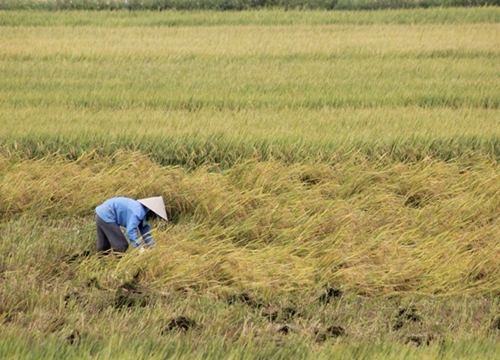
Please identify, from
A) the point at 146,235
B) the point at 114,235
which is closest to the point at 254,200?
the point at 146,235

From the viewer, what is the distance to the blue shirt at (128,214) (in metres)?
4.71

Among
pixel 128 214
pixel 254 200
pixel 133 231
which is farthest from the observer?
pixel 254 200

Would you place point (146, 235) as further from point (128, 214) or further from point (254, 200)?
point (254, 200)

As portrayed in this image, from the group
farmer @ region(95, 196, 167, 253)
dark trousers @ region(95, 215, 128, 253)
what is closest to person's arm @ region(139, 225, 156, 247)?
farmer @ region(95, 196, 167, 253)

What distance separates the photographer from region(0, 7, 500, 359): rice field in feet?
13.0

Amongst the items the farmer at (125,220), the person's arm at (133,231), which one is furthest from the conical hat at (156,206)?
the person's arm at (133,231)

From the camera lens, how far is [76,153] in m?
6.71

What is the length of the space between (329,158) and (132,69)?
404 cm

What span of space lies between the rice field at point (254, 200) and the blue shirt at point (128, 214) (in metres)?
0.17

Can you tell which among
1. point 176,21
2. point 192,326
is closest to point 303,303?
point 192,326

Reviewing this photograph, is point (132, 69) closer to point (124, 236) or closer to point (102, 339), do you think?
point (124, 236)

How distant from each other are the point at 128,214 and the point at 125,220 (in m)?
0.07

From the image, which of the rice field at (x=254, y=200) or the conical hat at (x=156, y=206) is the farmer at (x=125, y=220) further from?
the rice field at (x=254, y=200)

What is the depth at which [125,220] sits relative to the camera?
16.0ft
